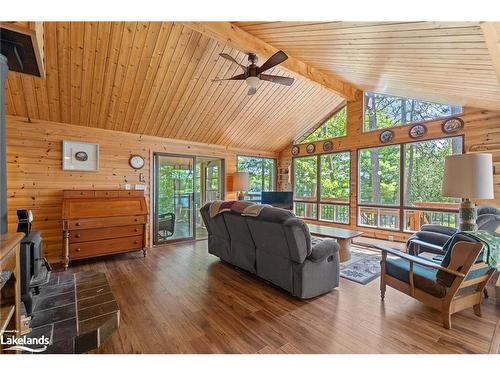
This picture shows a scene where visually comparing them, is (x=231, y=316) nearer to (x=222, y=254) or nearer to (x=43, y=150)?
(x=222, y=254)

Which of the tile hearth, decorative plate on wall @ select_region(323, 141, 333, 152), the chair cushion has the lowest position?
the tile hearth

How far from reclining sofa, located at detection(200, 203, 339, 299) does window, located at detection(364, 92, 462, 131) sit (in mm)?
3905

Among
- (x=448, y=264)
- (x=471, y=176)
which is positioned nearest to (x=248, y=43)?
(x=471, y=176)

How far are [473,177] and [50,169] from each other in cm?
584

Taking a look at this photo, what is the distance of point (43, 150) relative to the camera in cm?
388

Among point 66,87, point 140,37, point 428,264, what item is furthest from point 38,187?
point 428,264

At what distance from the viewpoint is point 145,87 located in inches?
150

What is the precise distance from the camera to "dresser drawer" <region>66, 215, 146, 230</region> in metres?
3.63

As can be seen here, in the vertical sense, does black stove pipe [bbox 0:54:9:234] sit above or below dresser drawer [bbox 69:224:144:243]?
above

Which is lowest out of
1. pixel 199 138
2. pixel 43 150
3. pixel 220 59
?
pixel 43 150

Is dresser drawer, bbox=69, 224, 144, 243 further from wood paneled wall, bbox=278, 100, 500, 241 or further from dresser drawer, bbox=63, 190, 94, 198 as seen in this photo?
wood paneled wall, bbox=278, 100, 500, 241

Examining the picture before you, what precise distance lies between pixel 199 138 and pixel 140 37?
2699 mm

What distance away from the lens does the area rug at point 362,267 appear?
10.8ft

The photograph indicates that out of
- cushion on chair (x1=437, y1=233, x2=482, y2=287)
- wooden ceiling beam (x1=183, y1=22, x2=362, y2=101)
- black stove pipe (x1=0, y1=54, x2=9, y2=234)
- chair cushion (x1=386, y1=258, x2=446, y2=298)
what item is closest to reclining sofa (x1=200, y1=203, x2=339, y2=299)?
chair cushion (x1=386, y1=258, x2=446, y2=298)
